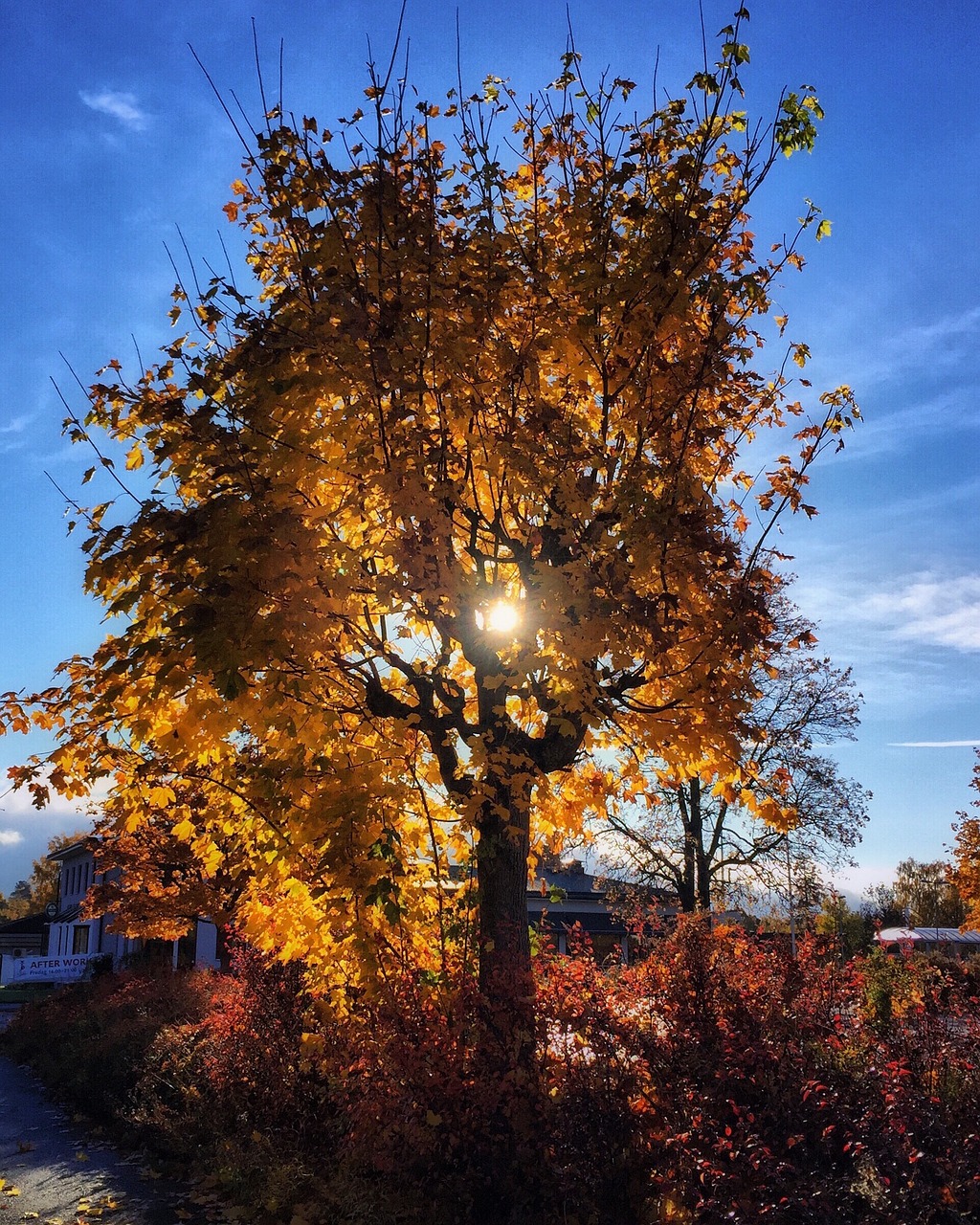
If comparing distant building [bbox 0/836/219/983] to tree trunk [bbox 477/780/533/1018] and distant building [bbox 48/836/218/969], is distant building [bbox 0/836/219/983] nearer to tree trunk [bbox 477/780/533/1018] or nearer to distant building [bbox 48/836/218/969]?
distant building [bbox 48/836/218/969]

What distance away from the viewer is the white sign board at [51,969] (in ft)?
122

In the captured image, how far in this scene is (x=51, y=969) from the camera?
123 feet

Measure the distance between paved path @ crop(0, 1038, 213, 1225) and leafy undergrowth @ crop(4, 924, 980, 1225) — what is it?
574mm

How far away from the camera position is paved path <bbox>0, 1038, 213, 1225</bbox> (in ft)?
26.3

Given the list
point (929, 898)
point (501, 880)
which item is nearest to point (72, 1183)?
point (501, 880)

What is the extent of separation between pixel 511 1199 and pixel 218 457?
555cm

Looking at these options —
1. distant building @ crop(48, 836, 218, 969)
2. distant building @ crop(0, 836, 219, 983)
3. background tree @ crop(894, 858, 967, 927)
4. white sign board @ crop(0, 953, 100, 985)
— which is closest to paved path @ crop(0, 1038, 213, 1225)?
distant building @ crop(0, 836, 219, 983)

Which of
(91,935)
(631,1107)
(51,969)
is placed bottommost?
(51,969)

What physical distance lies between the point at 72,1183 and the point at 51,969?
106ft

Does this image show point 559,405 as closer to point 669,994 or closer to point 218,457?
point 218,457

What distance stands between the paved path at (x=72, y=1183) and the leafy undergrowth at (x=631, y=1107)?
574 millimetres

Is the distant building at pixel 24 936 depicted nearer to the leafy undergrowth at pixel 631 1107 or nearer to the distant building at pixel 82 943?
the distant building at pixel 82 943

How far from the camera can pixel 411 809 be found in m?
7.59

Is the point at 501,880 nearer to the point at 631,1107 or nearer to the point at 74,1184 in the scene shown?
the point at 631,1107
